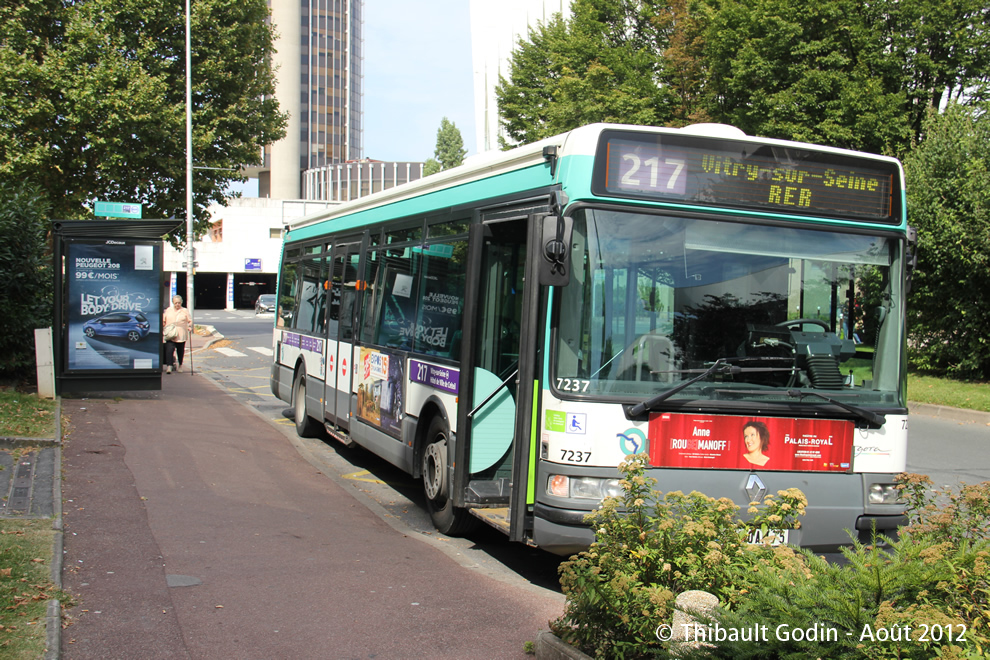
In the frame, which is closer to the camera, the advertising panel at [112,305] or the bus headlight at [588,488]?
the bus headlight at [588,488]

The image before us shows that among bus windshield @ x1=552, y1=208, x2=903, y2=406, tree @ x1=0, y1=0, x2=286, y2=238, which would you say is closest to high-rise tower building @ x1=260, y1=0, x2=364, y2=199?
tree @ x1=0, y1=0, x2=286, y2=238

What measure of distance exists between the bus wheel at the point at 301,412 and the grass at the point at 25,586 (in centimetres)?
581

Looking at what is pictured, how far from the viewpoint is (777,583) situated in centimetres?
346

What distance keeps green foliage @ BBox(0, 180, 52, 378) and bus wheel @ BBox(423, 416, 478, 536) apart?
34.4 feet

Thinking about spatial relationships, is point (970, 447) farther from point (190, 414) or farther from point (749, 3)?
point (749, 3)

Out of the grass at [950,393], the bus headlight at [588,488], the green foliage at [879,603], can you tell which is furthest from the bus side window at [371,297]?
the grass at [950,393]

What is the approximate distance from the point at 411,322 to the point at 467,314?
1.66 meters

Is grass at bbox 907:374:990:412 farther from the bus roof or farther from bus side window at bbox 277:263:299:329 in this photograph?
bus side window at bbox 277:263:299:329

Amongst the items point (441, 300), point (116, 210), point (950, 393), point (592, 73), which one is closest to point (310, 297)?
point (441, 300)

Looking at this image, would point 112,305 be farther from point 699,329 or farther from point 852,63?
point 852,63

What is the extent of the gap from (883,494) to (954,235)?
13.7 meters

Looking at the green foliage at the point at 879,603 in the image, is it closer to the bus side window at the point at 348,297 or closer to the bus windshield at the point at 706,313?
the bus windshield at the point at 706,313

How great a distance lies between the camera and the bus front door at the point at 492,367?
6.68 metres

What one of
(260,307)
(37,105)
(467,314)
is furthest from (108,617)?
(260,307)
